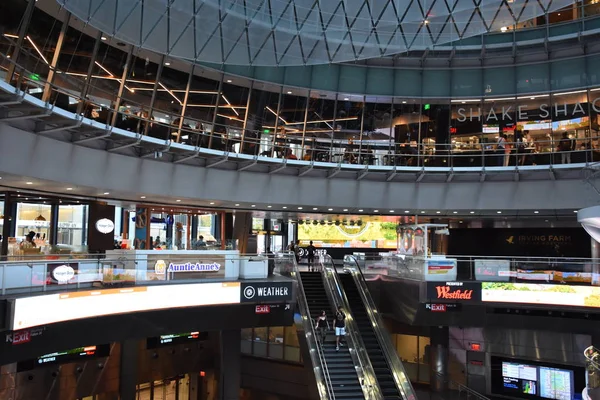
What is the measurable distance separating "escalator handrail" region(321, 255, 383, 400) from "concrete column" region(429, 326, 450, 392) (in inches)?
283

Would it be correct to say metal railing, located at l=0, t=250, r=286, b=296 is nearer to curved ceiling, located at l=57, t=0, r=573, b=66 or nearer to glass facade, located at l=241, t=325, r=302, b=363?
curved ceiling, located at l=57, t=0, r=573, b=66

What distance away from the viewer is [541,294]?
22.8 metres

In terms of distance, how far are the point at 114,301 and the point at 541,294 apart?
1689 centimetres

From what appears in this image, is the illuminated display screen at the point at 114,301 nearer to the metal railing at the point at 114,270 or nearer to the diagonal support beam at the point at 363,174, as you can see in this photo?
the metal railing at the point at 114,270

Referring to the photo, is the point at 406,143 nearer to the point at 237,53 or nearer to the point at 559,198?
the point at 559,198

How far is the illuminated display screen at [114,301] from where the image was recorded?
14068 millimetres

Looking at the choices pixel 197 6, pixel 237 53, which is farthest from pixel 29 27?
pixel 237 53

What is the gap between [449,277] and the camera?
2347 centimetres

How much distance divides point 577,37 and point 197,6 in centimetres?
1891

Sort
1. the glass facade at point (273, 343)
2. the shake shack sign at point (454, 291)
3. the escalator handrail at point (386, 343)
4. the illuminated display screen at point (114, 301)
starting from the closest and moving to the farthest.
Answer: the illuminated display screen at point (114, 301)
the escalator handrail at point (386, 343)
the shake shack sign at point (454, 291)
the glass facade at point (273, 343)

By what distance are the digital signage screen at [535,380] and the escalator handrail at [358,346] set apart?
10.2 metres

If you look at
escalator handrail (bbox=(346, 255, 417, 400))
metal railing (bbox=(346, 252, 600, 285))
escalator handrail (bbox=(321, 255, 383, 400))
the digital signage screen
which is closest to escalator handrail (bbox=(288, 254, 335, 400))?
escalator handrail (bbox=(321, 255, 383, 400))

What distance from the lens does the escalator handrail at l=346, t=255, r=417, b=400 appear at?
65.4ft

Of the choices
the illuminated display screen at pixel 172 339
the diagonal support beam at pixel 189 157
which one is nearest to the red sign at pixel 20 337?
the diagonal support beam at pixel 189 157
